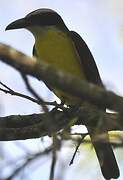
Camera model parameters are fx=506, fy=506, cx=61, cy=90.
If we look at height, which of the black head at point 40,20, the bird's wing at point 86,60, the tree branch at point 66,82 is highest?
the black head at point 40,20

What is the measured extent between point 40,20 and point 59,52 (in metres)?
0.63

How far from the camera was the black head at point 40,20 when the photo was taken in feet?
15.8

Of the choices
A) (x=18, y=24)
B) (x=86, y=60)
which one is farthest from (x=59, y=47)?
(x=18, y=24)

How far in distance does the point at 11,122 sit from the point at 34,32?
1543mm

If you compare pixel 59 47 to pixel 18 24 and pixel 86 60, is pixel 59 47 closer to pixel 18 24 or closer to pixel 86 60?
pixel 86 60

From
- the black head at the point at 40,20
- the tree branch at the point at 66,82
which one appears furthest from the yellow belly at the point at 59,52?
the tree branch at the point at 66,82

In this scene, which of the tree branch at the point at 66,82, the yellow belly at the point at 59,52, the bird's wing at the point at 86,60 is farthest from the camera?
the bird's wing at the point at 86,60

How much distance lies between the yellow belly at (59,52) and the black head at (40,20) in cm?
16

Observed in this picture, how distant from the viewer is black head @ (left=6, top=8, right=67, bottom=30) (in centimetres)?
481

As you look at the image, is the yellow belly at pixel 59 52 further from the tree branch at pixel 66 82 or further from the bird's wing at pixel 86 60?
the tree branch at pixel 66 82

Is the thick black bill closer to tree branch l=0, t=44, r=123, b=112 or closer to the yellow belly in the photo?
the yellow belly

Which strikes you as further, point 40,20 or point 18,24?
point 40,20

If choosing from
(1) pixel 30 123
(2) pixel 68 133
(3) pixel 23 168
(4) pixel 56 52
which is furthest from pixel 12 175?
(4) pixel 56 52

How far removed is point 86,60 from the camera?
15.6 ft
